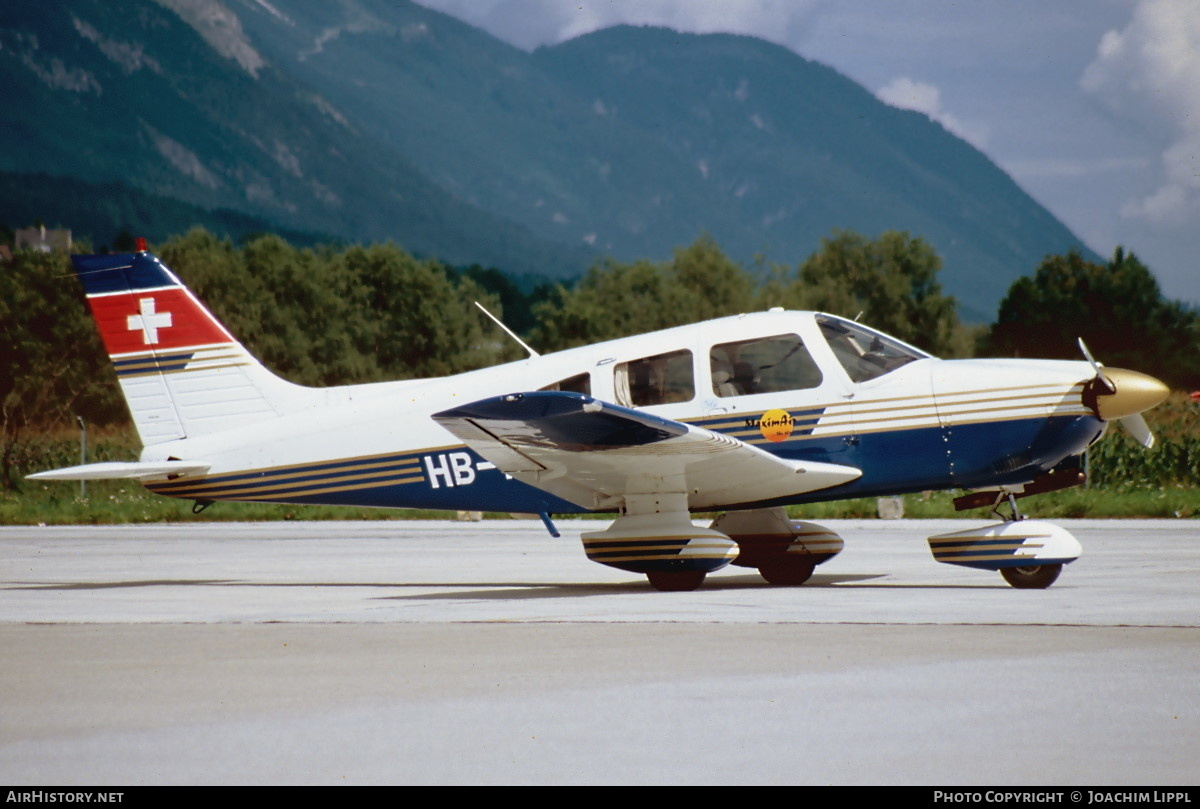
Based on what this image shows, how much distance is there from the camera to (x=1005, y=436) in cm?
1154

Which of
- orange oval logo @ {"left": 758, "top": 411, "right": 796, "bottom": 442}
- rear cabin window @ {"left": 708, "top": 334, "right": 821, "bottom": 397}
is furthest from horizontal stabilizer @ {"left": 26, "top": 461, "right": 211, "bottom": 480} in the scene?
orange oval logo @ {"left": 758, "top": 411, "right": 796, "bottom": 442}

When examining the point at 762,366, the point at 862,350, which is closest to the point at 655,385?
the point at 762,366

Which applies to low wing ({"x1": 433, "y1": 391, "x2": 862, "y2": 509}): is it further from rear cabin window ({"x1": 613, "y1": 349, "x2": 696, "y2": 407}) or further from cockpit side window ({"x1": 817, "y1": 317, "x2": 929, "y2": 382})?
cockpit side window ({"x1": 817, "y1": 317, "x2": 929, "y2": 382})

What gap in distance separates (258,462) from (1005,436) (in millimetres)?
6811

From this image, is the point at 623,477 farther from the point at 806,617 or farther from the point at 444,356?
the point at 444,356

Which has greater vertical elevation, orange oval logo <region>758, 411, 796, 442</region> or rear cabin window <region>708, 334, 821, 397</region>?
rear cabin window <region>708, 334, 821, 397</region>

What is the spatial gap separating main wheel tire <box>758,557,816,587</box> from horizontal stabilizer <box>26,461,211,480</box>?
5.37 meters

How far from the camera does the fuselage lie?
38.0 feet

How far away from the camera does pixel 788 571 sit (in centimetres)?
1287

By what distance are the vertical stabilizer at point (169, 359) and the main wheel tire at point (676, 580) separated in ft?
13.8

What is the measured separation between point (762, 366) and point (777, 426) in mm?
523

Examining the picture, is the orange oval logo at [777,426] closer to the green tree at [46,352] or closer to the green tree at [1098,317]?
the green tree at [46,352]

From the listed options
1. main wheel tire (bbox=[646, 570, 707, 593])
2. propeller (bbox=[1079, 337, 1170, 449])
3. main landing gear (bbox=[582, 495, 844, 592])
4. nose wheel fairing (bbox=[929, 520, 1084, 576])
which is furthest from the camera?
main wheel tire (bbox=[646, 570, 707, 593])

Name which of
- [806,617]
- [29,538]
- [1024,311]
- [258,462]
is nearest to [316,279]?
[1024,311]
